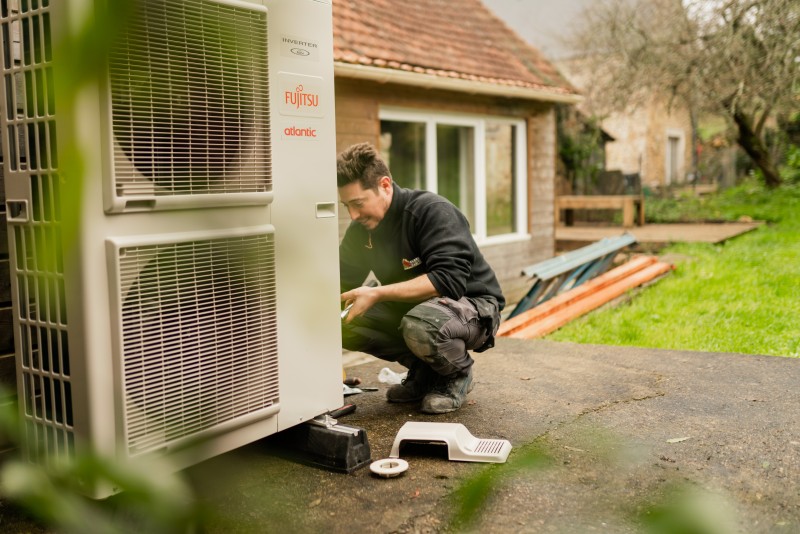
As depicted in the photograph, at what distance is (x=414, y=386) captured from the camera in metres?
3.58

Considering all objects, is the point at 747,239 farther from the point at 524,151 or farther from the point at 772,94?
the point at 524,151

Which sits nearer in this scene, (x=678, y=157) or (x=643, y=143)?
(x=643, y=143)

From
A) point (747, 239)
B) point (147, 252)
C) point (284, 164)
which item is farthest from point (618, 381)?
point (747, 239)

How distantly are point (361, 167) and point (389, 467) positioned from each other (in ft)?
4.11

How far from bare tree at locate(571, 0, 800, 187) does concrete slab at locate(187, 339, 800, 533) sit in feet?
31.5

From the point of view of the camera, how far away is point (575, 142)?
58.1 feet

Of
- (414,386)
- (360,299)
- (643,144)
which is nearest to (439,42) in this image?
(414,386)

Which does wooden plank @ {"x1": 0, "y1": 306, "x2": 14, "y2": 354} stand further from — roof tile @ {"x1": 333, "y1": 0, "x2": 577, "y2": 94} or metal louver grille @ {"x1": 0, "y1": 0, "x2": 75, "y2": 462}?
roof tile @ {"x1": 333, "y1": 0, "x2": 577, "y2": 94}

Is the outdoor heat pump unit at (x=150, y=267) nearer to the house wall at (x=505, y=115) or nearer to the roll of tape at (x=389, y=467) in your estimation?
the roll of tape at (x=389, y=467)

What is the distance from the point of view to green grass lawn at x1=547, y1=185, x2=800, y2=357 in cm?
539

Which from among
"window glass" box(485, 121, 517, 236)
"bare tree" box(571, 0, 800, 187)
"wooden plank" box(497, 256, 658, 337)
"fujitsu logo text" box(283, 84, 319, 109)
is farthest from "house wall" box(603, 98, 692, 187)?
"fujitsu logo text" box(283, 84, 319, 109)

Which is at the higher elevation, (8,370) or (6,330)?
(6,330)

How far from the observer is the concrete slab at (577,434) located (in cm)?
227

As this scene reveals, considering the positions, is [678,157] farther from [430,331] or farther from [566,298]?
[430,331]
